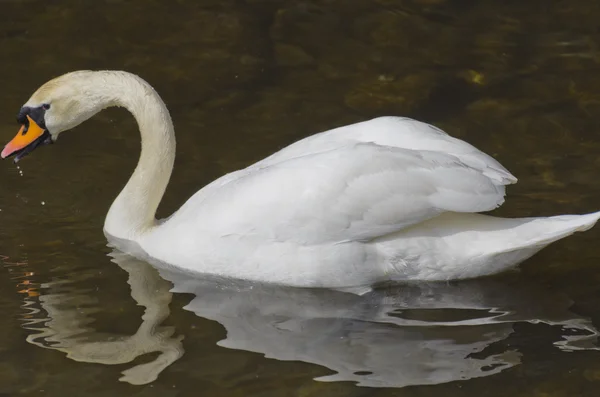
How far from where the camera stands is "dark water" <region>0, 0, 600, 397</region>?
6383 millimetres

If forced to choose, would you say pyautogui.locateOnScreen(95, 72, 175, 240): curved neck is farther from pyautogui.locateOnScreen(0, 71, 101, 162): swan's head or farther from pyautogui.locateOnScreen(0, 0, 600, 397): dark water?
pyautogui.locateOnScreen(0, 0, 600, 397): dark water

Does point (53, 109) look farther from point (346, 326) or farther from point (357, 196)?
point (346, 326)

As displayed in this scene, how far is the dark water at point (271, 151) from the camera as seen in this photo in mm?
6383

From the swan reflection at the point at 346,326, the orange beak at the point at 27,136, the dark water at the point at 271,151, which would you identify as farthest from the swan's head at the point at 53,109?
the swan reflection at the point at 346,326

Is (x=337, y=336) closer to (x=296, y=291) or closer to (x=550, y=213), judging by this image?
(x=296, y=291)

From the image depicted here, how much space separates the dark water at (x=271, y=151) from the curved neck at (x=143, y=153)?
0.25 meters

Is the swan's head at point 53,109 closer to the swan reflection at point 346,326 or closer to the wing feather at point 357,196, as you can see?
the swan reflection at point 346,326

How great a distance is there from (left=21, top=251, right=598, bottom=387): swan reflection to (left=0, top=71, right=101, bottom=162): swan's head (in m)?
0.99

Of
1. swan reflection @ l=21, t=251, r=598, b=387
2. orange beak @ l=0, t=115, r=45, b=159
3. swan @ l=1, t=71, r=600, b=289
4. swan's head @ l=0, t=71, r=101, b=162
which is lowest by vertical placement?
swan reflection @ l=21, t=251, r=598, b=387

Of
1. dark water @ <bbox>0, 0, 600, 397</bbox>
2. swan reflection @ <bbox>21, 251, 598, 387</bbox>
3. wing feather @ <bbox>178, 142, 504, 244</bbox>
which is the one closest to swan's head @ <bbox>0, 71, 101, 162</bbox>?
dark water @ <bbox>0, 0, 600, 397</bbox>

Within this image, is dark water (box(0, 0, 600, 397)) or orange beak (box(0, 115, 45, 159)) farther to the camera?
orange beak (box(0, 115, 45, 159))

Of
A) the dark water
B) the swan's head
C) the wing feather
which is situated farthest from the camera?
the swan's head

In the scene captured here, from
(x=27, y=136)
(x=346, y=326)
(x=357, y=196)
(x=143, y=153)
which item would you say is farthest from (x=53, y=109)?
(x=346, y=326)

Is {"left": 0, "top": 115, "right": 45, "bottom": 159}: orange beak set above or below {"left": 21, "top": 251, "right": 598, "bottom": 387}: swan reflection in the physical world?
above
